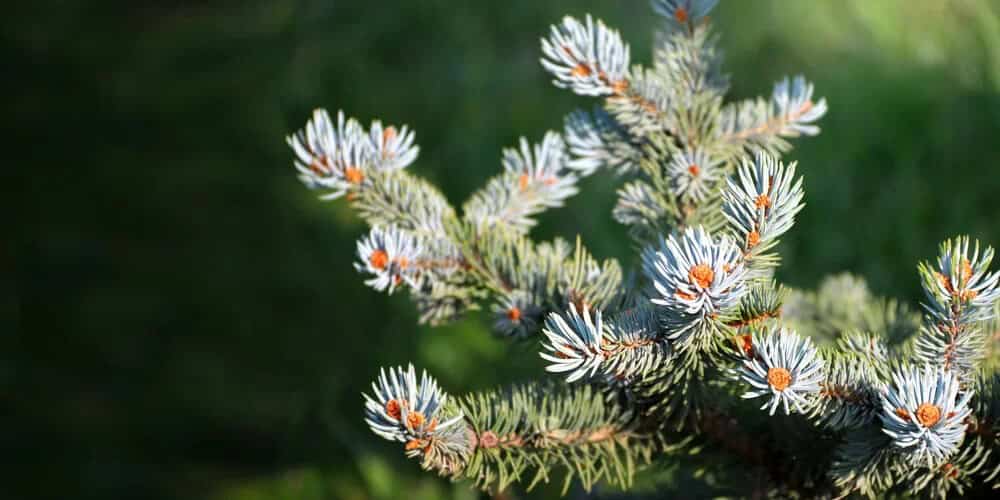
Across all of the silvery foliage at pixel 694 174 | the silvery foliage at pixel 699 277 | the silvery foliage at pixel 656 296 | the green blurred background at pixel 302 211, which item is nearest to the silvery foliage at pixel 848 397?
the silvery foliage at pixel 656 296

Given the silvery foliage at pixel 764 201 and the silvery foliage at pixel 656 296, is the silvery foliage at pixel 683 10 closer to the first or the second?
the silvery foliage at pixel 656 296

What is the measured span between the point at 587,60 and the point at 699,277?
11.7 inches

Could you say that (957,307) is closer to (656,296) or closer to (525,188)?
(656,296)

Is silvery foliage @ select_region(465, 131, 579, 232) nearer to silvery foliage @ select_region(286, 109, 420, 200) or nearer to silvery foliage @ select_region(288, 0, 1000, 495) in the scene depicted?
silvery foliage @ select_region(288, 0, 1000, 495)

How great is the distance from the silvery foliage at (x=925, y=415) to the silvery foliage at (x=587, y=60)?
0.37 m

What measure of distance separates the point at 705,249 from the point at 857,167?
1504 mm

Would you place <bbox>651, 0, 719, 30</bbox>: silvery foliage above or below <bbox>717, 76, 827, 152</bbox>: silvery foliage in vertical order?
above

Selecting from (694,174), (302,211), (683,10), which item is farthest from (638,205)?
(302,211)

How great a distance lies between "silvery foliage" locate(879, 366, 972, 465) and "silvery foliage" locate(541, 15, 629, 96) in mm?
367

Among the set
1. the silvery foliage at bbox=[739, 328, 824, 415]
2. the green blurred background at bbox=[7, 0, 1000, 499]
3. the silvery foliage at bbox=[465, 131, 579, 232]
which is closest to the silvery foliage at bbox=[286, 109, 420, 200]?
the silvery foliage at bbox=[465, 131, 579, 232]

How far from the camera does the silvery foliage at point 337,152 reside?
922 mm

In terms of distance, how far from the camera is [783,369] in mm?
710

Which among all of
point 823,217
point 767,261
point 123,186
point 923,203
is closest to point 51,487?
point 123,186

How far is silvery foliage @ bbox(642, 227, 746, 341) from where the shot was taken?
0.69 meters
